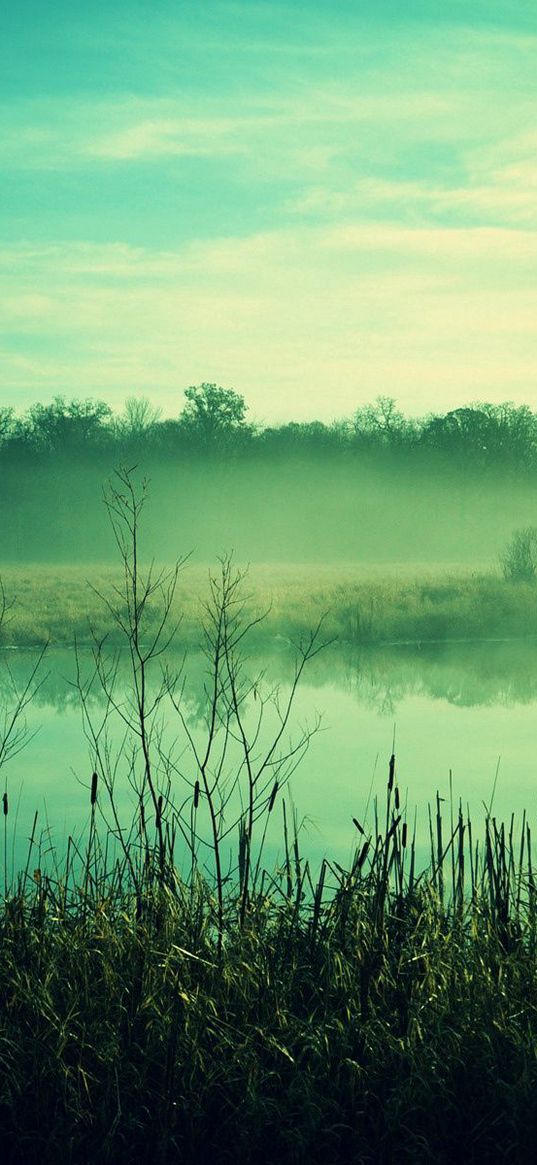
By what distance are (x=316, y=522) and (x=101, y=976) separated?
68.3 meters

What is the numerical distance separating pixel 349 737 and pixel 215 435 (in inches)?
2104

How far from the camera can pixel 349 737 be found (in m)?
14.6

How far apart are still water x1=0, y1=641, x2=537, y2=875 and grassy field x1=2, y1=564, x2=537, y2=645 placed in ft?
3.62

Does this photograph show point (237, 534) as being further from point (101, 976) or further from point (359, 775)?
point (101, 976)

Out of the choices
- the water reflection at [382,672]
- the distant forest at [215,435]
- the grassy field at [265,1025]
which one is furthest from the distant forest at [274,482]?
the grassy field at [265,1025]

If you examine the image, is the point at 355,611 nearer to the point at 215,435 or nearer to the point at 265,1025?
the point at 265,1025

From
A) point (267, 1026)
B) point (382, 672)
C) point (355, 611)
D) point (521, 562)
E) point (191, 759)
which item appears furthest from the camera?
point (521, 562)

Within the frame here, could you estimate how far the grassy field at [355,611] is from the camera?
981 inches

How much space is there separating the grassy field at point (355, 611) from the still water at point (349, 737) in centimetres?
110

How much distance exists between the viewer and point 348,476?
71312mm

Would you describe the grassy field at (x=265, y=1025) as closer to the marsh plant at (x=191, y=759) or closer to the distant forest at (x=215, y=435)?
the marsh plant at (x=191, y=759)

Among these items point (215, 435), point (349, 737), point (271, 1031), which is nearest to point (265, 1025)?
point (271, 1031)

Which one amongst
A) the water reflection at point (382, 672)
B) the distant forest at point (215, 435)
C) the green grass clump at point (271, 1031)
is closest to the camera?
the green grass clump at point (271, 1031)

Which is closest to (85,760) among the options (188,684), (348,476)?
(188,684)
